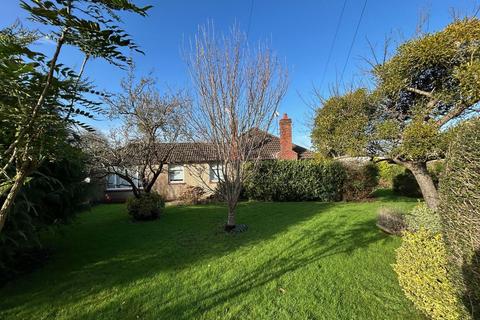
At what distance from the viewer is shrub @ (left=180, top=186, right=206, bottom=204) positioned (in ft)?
50.5

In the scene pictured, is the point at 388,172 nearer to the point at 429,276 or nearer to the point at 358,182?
the point at 358,182

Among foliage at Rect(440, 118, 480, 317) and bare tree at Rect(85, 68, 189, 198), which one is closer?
foliage at Rect(440, 118, 480, 317)

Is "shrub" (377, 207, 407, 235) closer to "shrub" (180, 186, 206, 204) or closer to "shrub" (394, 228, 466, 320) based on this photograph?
"shrub" (394, 228, 466, 320)

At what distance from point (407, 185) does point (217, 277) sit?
14483 millimetres

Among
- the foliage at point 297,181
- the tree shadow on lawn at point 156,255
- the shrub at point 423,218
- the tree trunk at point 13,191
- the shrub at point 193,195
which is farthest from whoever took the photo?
the shrub at point 193,195

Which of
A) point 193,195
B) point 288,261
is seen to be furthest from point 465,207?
point 193,195

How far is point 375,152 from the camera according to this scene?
20.9 ft

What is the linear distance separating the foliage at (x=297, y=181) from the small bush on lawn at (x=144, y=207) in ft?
18.8

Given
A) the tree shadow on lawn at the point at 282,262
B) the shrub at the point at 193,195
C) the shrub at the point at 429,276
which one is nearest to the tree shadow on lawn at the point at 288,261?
the tree shadow on lawn at the point at 282,262

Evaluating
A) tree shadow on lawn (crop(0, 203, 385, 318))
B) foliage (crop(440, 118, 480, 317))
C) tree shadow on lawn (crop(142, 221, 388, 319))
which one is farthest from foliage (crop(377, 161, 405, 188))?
foliage (crop(440, 118, 480, 317))

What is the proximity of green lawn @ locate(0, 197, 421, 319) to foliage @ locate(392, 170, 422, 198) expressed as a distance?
9016 mm

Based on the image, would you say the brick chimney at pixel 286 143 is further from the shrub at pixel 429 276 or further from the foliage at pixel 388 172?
the shrub at pixel 429 276

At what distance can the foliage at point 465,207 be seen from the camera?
2.12m

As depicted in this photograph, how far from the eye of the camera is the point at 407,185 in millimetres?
15055
